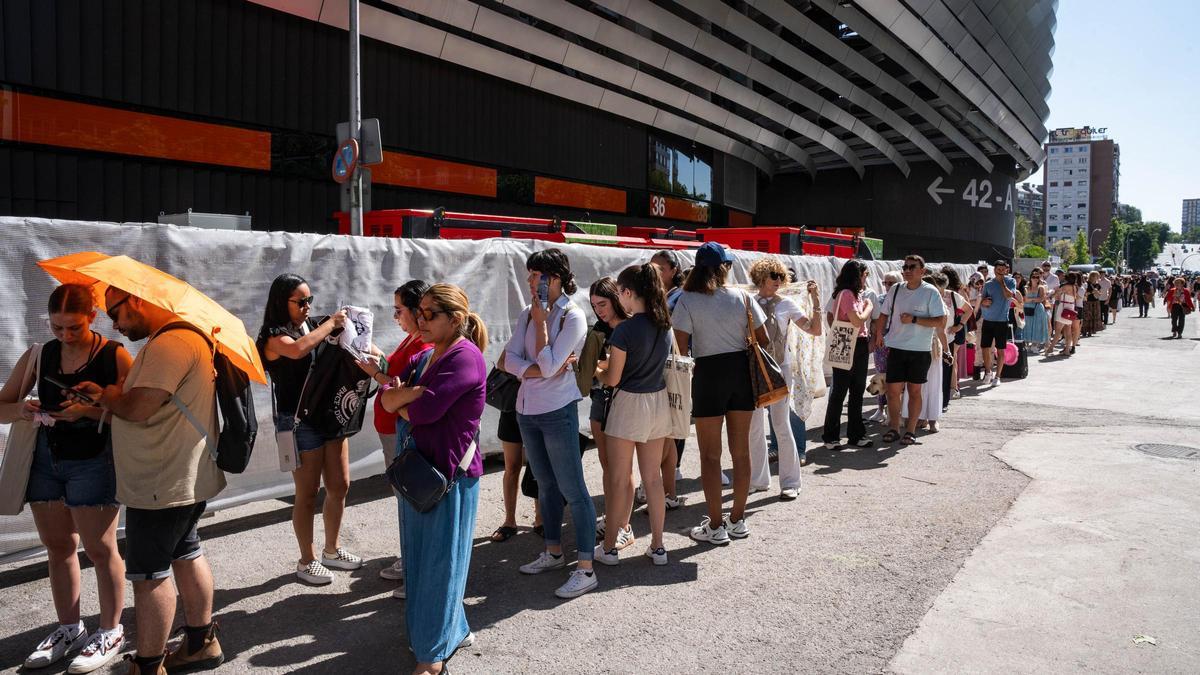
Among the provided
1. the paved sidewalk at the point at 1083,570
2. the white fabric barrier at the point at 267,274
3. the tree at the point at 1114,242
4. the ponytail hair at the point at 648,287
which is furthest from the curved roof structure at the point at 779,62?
the tree at the point at 1114,242

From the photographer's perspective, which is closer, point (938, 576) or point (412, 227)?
point (938, 576)

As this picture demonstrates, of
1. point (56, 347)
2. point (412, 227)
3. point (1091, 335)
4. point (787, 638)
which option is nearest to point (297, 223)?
point (412, 227)

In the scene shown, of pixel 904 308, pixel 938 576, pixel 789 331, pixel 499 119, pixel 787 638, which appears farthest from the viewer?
pixel 499 119

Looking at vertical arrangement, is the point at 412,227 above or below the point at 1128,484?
above

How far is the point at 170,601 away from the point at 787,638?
2.74 m

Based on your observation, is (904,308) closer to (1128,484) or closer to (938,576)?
(1128,484)

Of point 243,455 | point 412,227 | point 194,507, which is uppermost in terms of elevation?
point 412,227

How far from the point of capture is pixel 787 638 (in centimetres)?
396

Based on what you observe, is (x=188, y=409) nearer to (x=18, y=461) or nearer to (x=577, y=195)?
(x=18, y=461)

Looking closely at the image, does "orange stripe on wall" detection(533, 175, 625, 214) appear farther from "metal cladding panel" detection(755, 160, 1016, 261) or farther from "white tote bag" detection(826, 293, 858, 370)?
"metal cladding panel" detection(755, 160, 1016, 261)

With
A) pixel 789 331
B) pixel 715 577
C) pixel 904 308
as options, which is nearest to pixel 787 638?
pixel 715 577

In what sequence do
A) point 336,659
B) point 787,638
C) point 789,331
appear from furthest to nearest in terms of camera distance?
point 789,331 → point 787,638 → point 336,659

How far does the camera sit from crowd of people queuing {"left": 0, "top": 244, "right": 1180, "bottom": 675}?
3.34 meters

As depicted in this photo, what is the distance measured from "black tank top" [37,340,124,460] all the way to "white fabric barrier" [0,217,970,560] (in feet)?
4.96
